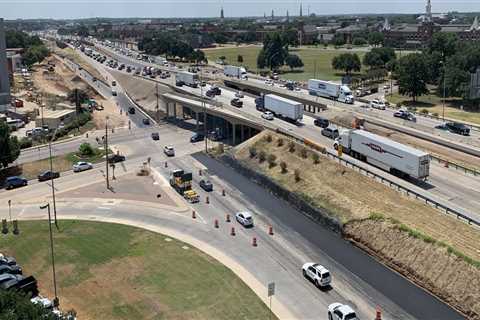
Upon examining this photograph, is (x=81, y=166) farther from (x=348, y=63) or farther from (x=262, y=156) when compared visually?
(x=348, y=63)

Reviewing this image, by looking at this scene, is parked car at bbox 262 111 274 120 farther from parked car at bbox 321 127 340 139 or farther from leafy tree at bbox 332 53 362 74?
leafy tree at bbox 332 53 362 74

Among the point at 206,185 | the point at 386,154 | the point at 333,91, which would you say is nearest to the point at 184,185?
the point at 206,185

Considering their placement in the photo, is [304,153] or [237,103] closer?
[304,153]

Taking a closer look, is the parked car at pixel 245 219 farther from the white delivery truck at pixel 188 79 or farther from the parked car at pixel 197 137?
the white delivery truck at pixel 188 79

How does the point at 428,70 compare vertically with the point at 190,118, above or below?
above

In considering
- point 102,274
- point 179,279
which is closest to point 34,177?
point 102,274

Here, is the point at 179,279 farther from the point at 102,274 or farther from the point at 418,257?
Result: the point at 418,257
